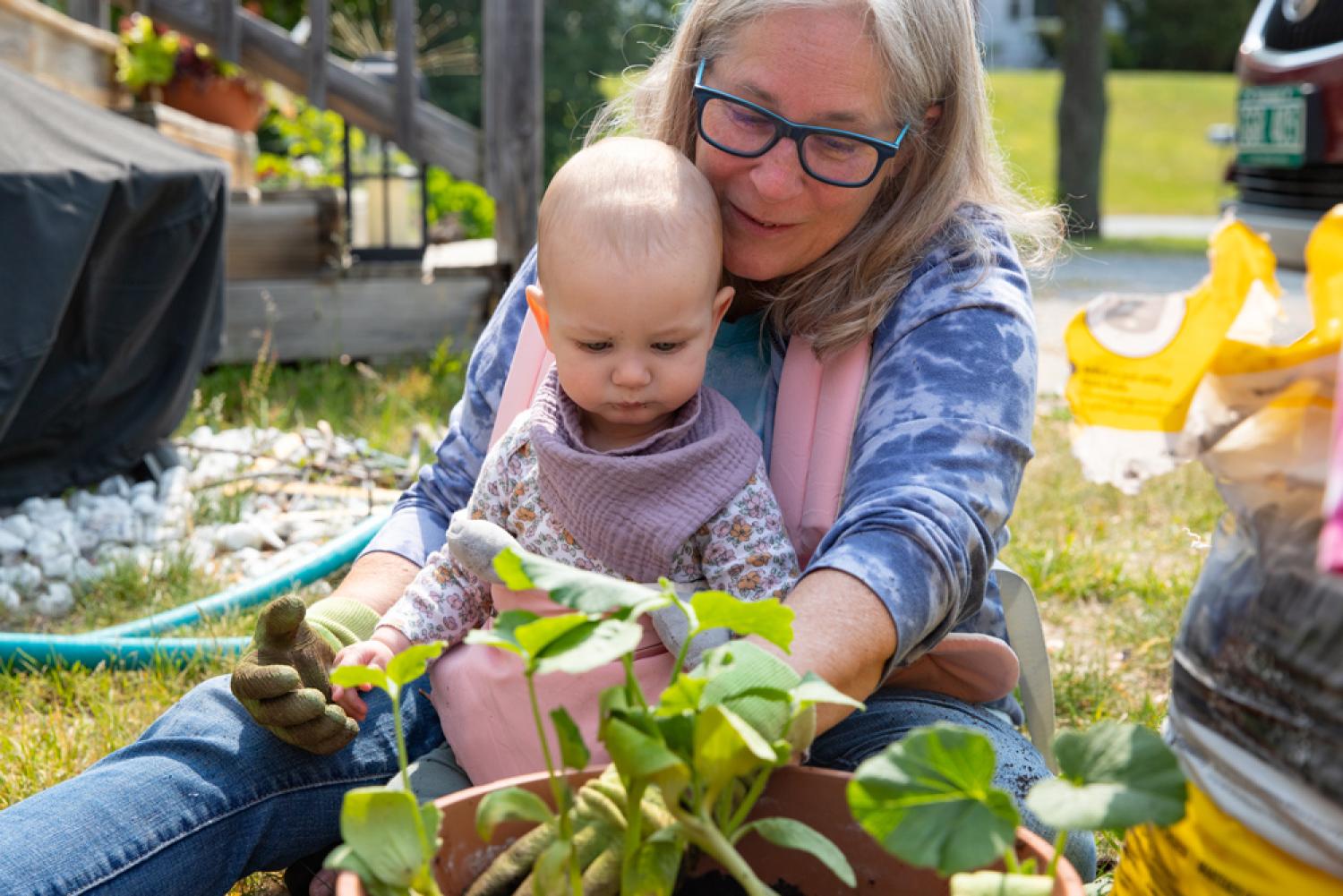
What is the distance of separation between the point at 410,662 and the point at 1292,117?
199 inches

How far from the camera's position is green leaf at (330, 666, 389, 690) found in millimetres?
914

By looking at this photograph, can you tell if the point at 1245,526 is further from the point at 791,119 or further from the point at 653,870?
the point at 791,119

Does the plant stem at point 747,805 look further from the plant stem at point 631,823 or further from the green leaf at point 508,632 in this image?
the green leaf at point 508,632

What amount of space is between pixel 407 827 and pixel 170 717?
30.0 inches

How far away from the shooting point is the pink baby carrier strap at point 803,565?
1.38m

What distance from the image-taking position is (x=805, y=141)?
59.6 inches

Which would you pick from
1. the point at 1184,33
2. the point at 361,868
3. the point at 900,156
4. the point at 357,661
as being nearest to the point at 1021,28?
the point at 1184,33

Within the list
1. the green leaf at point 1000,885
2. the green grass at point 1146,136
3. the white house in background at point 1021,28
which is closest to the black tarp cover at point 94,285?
the green leaf at point 1000,885

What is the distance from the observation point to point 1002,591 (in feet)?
5.68

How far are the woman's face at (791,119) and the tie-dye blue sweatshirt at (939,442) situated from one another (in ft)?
0.40

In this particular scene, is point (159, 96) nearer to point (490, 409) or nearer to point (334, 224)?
point (334, 224)

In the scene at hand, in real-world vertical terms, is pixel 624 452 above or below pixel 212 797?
above

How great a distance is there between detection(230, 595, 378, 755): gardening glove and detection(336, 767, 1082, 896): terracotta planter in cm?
38

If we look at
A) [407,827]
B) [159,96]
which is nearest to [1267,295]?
[407,827]
